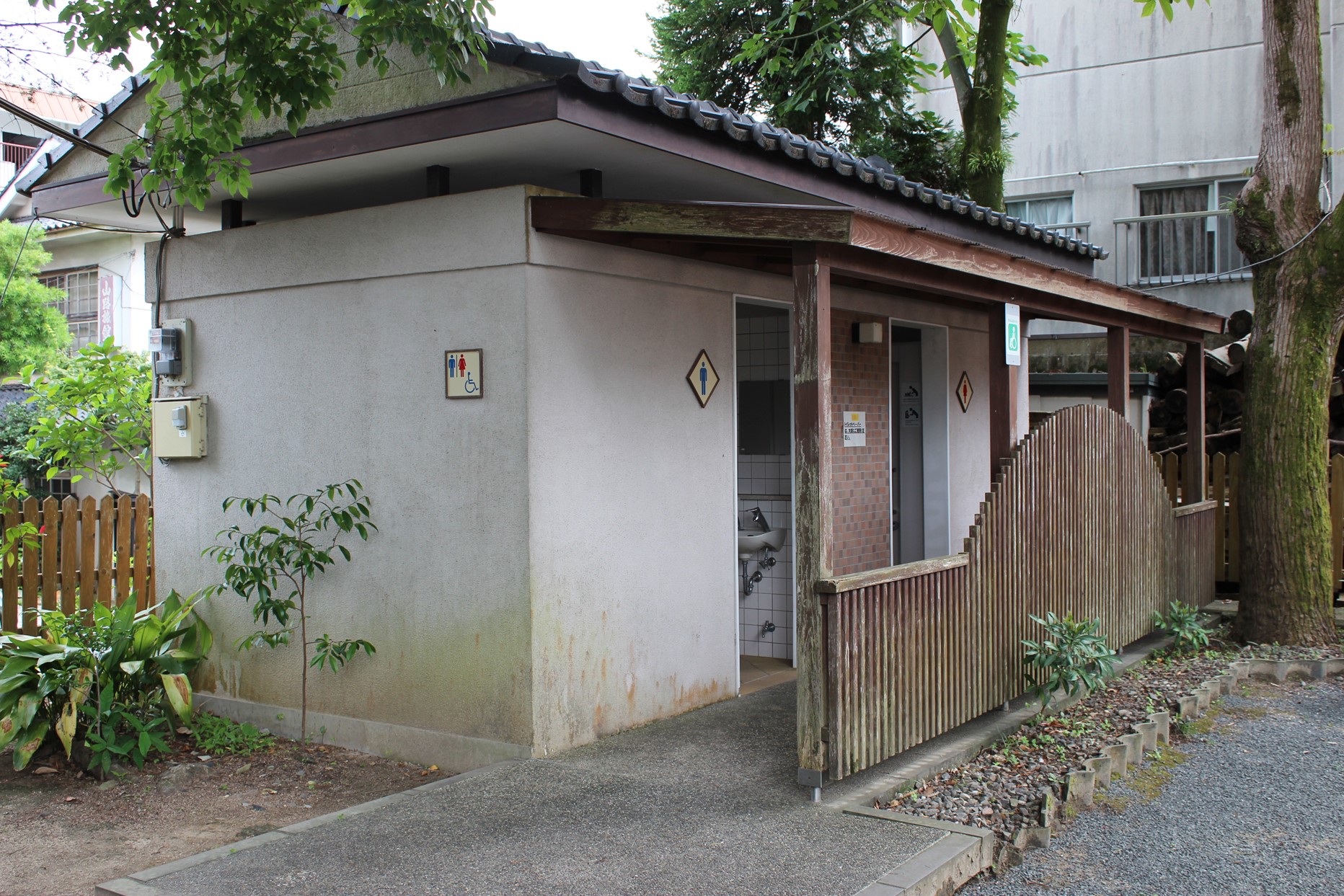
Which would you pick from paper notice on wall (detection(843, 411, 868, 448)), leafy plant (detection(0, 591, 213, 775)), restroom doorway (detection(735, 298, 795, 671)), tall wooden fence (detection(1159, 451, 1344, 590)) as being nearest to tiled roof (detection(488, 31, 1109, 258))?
restroom doorway (detection(735, 298, 795, 671))

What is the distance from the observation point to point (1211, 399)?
39.4 feet

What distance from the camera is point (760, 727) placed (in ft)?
19.7

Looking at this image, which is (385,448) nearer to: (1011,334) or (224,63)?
(224,63)

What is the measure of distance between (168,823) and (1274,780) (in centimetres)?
535

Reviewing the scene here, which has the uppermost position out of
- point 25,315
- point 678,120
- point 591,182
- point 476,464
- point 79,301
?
point 79,301

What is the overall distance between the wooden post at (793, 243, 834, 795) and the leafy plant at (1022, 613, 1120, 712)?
1.93 meters

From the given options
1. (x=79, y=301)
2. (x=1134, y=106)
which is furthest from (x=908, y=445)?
(x=79, y=301)

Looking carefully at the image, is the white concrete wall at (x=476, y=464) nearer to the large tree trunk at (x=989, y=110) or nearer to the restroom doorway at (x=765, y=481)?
the restroom doorway at (x=765, y=481)

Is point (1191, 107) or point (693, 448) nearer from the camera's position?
point (693, 448)

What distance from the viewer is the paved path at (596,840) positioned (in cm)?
399

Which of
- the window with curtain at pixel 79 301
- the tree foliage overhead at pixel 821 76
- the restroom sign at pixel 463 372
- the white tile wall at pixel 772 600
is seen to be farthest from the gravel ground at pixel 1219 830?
the window with curtain at pixel 79 301

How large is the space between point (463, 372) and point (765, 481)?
9.77 feet

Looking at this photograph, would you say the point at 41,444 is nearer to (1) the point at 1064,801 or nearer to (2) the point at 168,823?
(2) the point at 168,823

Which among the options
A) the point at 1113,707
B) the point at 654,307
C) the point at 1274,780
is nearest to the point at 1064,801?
the point at 1274,780
